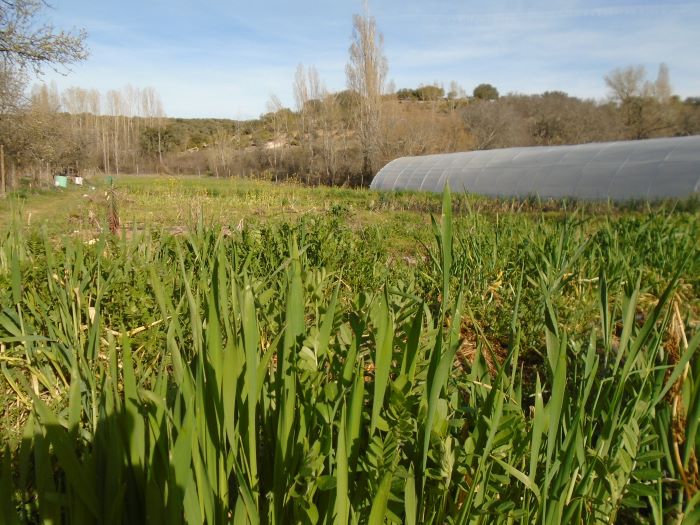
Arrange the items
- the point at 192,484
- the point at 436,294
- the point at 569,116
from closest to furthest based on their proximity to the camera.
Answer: the point at 192,484, the point at 436,294, the point at 569,116

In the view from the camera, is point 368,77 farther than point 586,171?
Yes

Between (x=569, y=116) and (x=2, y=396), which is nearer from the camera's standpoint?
(x=2, y=396)

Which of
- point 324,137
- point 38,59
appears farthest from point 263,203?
point 324,137

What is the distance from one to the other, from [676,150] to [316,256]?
10801 millimetres

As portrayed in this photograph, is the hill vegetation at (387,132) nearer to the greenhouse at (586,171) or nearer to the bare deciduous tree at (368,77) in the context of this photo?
the bare deciduous tree at (368,77)

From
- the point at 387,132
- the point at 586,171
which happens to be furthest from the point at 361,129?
the point at 586,171

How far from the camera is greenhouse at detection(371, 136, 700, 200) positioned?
10586mm

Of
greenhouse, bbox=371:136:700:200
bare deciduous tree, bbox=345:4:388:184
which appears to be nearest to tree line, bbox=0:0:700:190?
bare deciduous tree, bbox=345:4:388:184

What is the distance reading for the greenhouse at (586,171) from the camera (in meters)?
10.6

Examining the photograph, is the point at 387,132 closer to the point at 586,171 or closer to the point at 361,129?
the point at 361,129

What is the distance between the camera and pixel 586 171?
12562 millimetres

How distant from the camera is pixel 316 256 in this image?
343 centimetres

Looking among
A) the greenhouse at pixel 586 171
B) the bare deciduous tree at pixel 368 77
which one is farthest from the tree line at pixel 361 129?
the greenhouse at pixel 586 171

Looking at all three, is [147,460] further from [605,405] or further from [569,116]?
[569,116]
